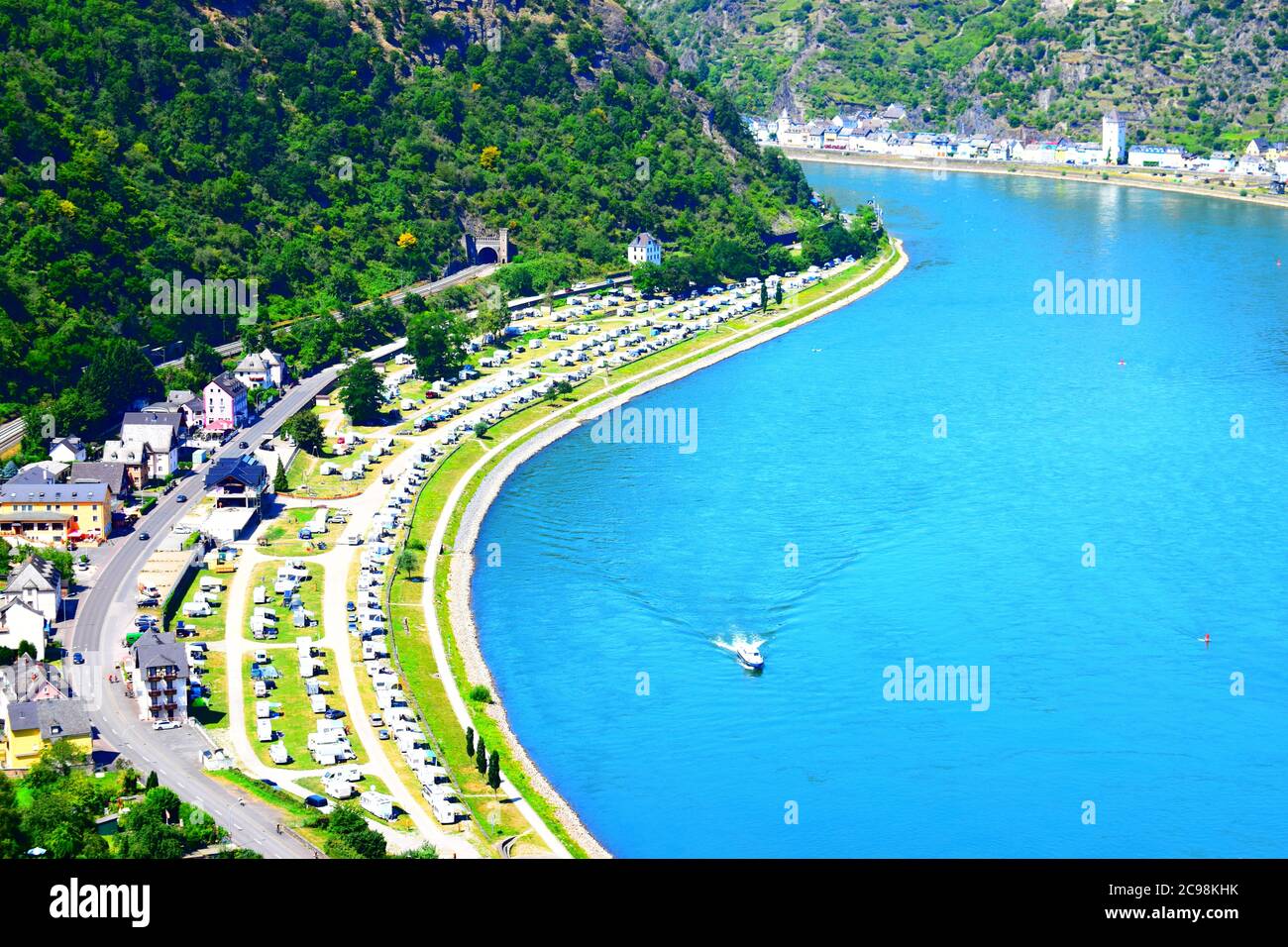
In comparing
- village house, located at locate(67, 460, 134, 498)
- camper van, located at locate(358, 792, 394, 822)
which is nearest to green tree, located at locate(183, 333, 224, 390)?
village house, located at locate(67, 460, 134, 498)

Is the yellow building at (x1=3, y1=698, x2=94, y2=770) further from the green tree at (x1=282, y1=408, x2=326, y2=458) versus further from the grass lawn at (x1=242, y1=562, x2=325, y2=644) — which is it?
the green tree at (x1=282, y1=408, x2=326, y2=458)

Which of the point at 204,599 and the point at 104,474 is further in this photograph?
the point at 104,474

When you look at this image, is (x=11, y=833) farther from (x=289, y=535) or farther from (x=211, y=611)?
(x=289, y=535)

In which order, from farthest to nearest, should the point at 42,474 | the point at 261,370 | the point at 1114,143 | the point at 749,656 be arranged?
the point at 1114,143, the point at 261,370, the point at 42,474, the point at 749,656

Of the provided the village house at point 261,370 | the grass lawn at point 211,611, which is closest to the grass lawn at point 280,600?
the grass lawn at point 211,611

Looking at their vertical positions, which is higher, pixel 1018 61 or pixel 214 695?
pixel 1018 61

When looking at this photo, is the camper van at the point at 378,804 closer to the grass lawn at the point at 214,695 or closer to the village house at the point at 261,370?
the grass lawn at the point at 214,695

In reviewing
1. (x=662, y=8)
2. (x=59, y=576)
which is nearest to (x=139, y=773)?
(x=59, y=576)

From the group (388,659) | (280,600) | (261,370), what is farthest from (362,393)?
(388,659)
